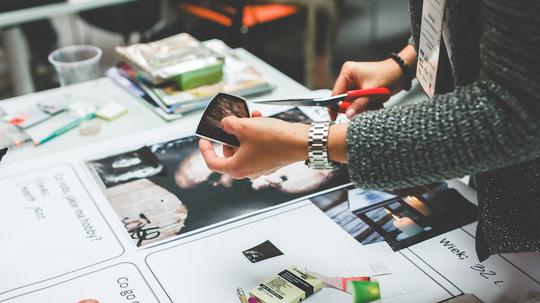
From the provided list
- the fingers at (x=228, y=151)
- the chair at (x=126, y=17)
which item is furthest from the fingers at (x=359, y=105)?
the chair at (x=126, y=17)

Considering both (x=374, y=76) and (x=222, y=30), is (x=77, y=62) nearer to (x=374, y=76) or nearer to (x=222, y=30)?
(x=374, y=76)

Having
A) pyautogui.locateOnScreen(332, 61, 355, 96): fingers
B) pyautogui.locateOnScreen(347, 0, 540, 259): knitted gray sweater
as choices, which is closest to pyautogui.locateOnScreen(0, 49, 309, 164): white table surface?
pyautogui.locateOnScreen(332, 61, 355, 96): fingers

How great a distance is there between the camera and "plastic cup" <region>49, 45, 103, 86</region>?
1419 millimetres

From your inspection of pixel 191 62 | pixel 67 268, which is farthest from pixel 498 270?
pixel 191 62

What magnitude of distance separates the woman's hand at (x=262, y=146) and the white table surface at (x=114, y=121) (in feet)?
1.42

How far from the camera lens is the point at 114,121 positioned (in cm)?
130

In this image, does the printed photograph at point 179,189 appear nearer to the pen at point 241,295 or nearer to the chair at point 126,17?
the pen at point 241,295

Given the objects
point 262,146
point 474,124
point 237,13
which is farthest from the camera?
point 237,13

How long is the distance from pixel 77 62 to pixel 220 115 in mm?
668

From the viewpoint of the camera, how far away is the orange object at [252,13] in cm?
268

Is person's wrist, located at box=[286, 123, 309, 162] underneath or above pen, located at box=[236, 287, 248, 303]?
above

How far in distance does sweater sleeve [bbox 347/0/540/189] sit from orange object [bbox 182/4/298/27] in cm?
201

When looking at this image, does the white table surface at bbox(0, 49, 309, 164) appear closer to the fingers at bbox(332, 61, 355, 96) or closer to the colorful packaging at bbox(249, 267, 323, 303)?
the fingers at bbox(332, 61, 355, 96)

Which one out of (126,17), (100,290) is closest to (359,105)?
(100,290)
